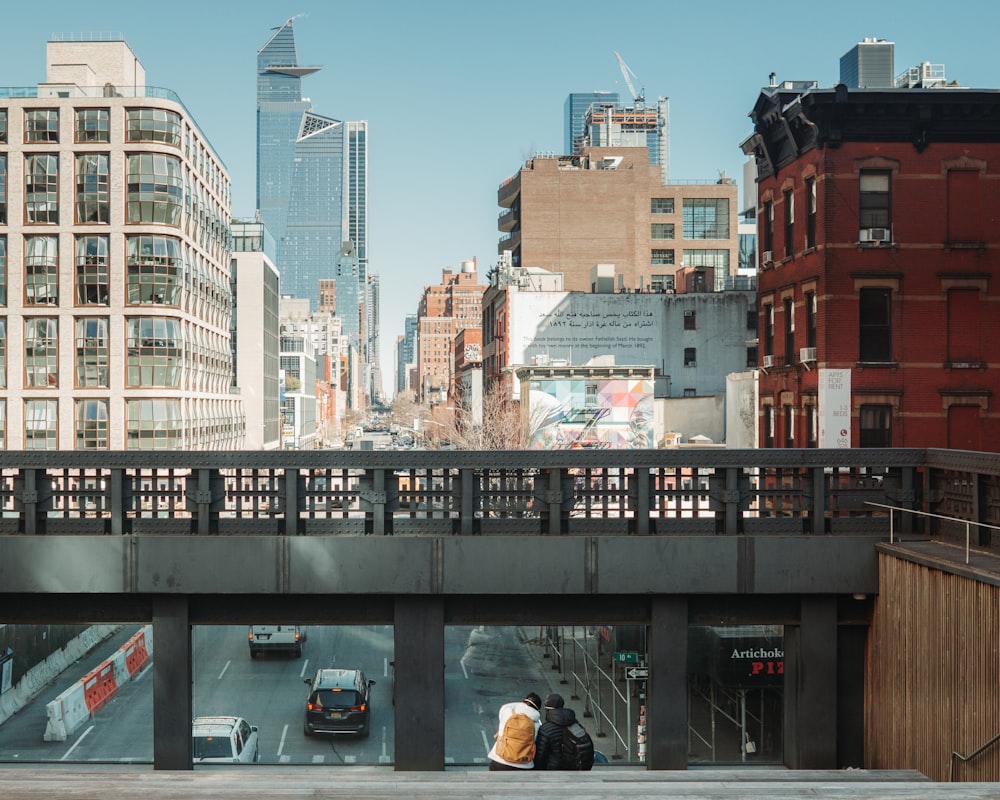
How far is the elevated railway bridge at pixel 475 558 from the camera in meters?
11.4

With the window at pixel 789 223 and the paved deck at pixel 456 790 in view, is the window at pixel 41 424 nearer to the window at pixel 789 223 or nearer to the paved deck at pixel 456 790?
the window at pixel 789 223

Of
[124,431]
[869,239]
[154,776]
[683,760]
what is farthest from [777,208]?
A: [124,431]

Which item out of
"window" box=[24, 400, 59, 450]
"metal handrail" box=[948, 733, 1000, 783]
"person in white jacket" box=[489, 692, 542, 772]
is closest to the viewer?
"metal handrail" box=[948, 733, 1000, 783]

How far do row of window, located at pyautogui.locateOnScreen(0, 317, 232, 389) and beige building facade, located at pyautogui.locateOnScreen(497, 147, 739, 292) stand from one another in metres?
37.9

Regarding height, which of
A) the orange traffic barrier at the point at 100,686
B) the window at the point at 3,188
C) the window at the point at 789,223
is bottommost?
the orange traffic barrier at the point at 100,686

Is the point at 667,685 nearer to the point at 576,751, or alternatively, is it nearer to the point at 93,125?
the point at 576,751

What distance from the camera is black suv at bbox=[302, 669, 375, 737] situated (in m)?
13.5

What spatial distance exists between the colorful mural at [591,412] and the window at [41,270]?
31.0 meters

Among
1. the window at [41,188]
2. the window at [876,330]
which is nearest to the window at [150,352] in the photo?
the window at [41,188]

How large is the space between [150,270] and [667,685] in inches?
2254

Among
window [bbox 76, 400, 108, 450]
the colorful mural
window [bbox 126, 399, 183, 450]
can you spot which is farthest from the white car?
the colorful mural

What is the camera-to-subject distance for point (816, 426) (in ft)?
108

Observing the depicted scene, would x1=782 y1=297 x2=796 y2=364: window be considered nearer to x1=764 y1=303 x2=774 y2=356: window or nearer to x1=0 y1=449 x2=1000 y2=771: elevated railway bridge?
x1=764 y1=303 x2=774 y2=356: window

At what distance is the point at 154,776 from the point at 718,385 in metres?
65.4
